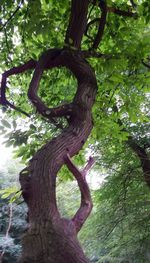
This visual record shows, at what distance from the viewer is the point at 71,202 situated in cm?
804

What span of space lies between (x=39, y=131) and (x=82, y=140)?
2.80 ft

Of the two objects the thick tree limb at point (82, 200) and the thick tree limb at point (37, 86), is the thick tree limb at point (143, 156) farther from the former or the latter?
the thick tree limb at point (82, 200)

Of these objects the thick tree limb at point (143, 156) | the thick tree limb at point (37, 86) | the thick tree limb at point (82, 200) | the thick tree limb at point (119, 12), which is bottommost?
the thick tree limb at point (82, 200)

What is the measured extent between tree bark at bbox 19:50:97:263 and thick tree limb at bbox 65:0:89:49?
1.11ft

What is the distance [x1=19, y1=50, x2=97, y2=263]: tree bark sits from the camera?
3.18ft

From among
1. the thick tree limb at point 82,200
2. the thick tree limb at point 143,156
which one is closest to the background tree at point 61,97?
the thick tree limb at point 82,200

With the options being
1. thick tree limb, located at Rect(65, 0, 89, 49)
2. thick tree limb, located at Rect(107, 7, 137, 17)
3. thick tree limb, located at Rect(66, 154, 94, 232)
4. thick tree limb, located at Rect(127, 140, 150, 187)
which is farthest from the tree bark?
thick tree limb, located at Rect(127, 140, 150, 187)

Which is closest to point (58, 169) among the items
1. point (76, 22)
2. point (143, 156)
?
point (76, 22)

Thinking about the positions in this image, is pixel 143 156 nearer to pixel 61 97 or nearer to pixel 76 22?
pixel 61 97

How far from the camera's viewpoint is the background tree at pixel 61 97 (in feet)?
3.37

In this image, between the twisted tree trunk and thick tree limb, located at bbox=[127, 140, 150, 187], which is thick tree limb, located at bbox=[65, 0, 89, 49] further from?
thick tree limb, located at bbox=[127, 140, 150, 187]

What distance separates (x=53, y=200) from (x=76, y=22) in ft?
3.48

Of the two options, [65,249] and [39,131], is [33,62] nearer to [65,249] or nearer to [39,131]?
[39,131]

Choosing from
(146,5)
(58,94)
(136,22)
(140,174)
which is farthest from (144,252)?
(146,5)
